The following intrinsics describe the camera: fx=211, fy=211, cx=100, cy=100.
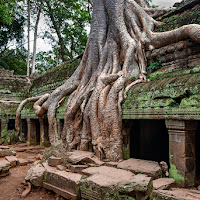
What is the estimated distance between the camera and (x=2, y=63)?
20.4 metres

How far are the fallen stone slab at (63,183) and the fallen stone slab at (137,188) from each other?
1071mm

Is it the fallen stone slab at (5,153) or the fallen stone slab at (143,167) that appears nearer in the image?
the fallen stone slab at (143,167)

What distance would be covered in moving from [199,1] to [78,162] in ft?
20.5

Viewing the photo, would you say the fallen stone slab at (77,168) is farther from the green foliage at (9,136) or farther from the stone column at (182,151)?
the green foliage at (9,136)

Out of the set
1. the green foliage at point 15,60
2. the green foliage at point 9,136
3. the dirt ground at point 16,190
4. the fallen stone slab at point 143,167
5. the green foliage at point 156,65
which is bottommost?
the dirt ground at point 16,190

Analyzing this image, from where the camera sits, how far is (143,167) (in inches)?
179

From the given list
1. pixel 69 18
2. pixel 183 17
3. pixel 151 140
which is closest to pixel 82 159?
pixel 151 140

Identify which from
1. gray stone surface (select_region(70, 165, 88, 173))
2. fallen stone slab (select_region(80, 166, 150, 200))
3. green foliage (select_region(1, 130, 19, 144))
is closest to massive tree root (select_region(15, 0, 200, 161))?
gray stone surface (select_region(70, 165, 88, 173))

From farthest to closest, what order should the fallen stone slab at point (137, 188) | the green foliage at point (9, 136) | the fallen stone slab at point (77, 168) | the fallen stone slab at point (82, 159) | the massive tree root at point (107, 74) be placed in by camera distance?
1. the green foliage at point (9, 136)
2. the massive tree root at point (107, 74)
3. the fallen stone slab at point (82, 159)
4. the fallen stone slab at point (77, 168)
5. the fallen stone slab at point (137, 188)

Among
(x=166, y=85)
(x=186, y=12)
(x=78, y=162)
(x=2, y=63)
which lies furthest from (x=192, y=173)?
(x=2, y=63)

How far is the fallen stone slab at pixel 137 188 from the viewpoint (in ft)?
11.2

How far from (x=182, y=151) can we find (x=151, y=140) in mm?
3247

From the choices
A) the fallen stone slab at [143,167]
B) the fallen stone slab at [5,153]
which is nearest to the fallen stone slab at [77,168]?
the fallen stone slab at [143,167]

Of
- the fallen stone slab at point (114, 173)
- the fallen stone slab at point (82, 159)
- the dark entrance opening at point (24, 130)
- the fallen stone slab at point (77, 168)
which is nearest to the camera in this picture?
the fallen stone slab at point (114, 173)
